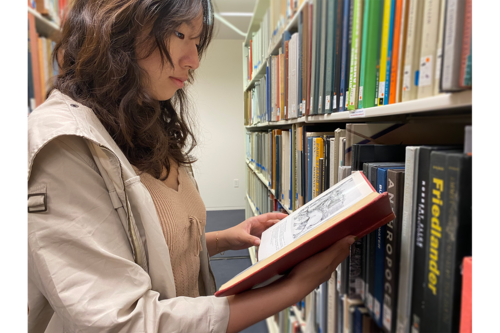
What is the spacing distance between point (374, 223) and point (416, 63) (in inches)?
10.6

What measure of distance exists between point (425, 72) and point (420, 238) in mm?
256

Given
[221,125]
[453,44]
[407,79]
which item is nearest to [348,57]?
[407,79]

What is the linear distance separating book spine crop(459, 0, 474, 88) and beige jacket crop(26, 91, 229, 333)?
61cm

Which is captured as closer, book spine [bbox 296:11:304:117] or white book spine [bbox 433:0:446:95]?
white book spine [bbox 433:0:446:95]

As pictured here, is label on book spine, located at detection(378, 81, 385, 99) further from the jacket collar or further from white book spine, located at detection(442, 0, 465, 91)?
the jacket collar

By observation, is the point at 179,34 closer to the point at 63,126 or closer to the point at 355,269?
the point at 63,126

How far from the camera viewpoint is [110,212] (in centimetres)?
62

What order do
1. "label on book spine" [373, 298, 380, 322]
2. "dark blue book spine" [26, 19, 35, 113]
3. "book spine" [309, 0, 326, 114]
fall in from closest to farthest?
1. "label on book spine" [373, 298, 380, 322]
2. "book spine" [309, 0, 326, 114]
3. "dark blue book spine" [26, 19, 35, 113]

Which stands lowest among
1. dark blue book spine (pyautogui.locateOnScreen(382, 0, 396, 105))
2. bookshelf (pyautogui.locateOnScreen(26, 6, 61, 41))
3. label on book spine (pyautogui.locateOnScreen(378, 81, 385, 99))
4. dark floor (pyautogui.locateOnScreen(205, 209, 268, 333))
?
dark floor (pyautogui.locateOnScreen(205, 209, 268, 333))

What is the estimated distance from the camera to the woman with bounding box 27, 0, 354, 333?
55 cm

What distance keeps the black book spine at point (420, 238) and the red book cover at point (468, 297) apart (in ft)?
0.25

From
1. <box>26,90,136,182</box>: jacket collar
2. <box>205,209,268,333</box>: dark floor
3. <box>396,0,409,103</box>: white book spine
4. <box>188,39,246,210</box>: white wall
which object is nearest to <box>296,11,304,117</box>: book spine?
<box>396,0,409,103</box>: white book spine
